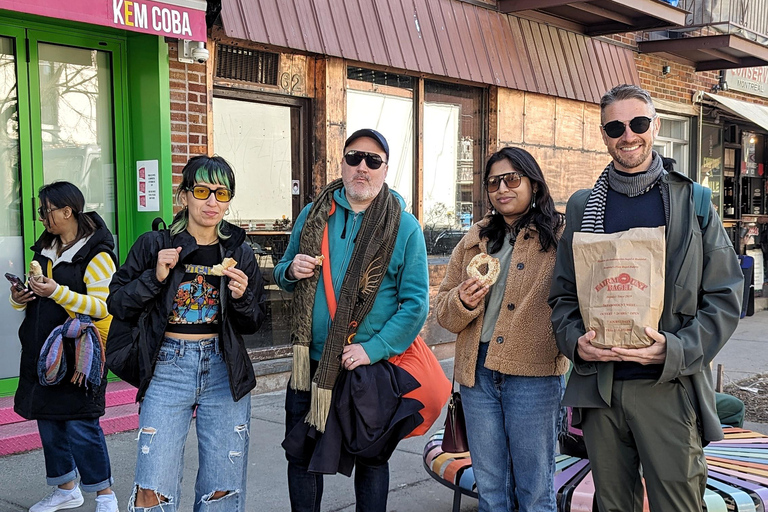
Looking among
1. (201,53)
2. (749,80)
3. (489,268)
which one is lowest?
(489,268)

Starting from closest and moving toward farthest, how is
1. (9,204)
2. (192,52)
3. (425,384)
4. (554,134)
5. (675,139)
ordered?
(425,384) < (9,204) < (192,52) < (554,134) < (675,139)

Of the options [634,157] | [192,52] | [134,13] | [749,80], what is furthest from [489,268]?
[749,80]

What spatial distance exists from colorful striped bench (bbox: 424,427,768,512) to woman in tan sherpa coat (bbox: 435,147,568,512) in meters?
0.48

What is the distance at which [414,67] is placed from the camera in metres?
7.54

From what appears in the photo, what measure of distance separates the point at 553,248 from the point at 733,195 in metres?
12.0

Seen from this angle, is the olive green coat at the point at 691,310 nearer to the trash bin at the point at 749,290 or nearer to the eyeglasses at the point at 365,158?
the eyeglasses at the point at 365,158

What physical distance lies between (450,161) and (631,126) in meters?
5.93

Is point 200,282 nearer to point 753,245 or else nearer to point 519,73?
point 519,73

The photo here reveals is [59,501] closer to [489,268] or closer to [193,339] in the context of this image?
[193,339]


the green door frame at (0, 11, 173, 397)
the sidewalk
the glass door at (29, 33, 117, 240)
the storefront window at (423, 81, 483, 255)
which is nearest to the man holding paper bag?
the sidewalk

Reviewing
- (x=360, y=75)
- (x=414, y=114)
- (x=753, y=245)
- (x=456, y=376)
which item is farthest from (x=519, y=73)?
(x=753, y=245)

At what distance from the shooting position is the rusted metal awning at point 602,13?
28.0 feet

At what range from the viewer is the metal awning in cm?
1184

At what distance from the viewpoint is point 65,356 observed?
390cm
